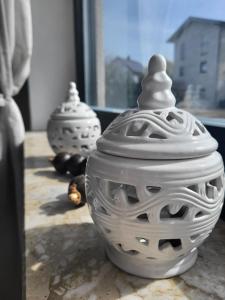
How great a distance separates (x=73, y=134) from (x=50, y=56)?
932mm

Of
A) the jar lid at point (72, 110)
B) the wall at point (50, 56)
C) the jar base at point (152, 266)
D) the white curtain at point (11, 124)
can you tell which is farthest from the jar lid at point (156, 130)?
the wall at point (50, 56)

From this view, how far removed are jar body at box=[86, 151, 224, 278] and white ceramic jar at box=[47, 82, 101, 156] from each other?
1.44 ft

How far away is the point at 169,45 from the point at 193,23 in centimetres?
14

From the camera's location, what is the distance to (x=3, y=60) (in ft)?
2.97

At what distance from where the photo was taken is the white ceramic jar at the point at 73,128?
0.75 meters

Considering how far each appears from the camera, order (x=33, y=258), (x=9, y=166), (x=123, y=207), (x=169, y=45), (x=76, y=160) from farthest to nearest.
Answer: (x=9, y=166)
(x=169, y=45)
(x=76, y=160)
(x=33, y=258)
(x=123, y=207)

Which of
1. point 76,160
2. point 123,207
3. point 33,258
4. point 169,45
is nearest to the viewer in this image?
point 123,207

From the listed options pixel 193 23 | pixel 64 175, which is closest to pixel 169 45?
pixel 193 23

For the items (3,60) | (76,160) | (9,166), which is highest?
(3,60)

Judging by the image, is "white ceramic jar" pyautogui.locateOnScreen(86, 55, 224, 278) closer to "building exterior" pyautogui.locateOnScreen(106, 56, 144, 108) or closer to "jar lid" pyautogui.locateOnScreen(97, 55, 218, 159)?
"jar lid" pyautogui.locateOnScreen(97, 55, 218, 159)

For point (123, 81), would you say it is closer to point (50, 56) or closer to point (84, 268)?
point (50, 56)

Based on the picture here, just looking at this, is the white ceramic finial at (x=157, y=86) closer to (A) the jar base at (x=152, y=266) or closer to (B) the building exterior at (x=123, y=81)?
(A) the jar base at (x=152, y=266)

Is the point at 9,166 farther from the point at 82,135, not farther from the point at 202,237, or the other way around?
the point at 202,237

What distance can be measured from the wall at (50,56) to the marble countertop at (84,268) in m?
1.11
